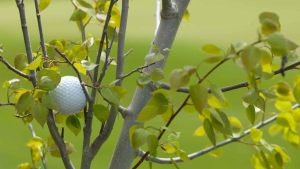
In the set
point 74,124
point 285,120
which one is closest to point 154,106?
point 74,124

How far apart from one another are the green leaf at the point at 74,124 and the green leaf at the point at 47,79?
0.31ft

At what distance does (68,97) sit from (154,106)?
0.11 metres

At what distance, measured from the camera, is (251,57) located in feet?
0.48

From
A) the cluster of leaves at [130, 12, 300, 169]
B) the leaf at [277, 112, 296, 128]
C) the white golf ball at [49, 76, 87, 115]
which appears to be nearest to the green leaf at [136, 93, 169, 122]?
the cluster of leaves at [130, 12, 300, 169]

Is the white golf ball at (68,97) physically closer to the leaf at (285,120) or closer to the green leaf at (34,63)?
the green leaf at (34,63)

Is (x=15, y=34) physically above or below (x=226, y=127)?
below

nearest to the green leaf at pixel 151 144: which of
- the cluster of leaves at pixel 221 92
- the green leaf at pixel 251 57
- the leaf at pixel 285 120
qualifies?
the cluster of leaves at pixel 221 92

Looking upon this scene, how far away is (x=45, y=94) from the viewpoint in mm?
243

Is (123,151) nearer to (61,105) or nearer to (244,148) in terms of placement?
(61,105)

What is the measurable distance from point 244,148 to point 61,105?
0.65 m

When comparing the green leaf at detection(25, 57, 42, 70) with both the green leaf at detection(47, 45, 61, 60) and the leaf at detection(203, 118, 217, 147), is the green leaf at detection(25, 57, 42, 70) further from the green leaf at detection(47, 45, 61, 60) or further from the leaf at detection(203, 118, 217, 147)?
the leaf at detection(203, 118, 217, 147)

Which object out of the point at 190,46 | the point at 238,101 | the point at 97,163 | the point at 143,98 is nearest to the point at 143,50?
the point at 190,46

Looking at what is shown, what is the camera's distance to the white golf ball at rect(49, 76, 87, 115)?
29 centimetres

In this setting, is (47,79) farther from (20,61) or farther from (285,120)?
(285,120)
